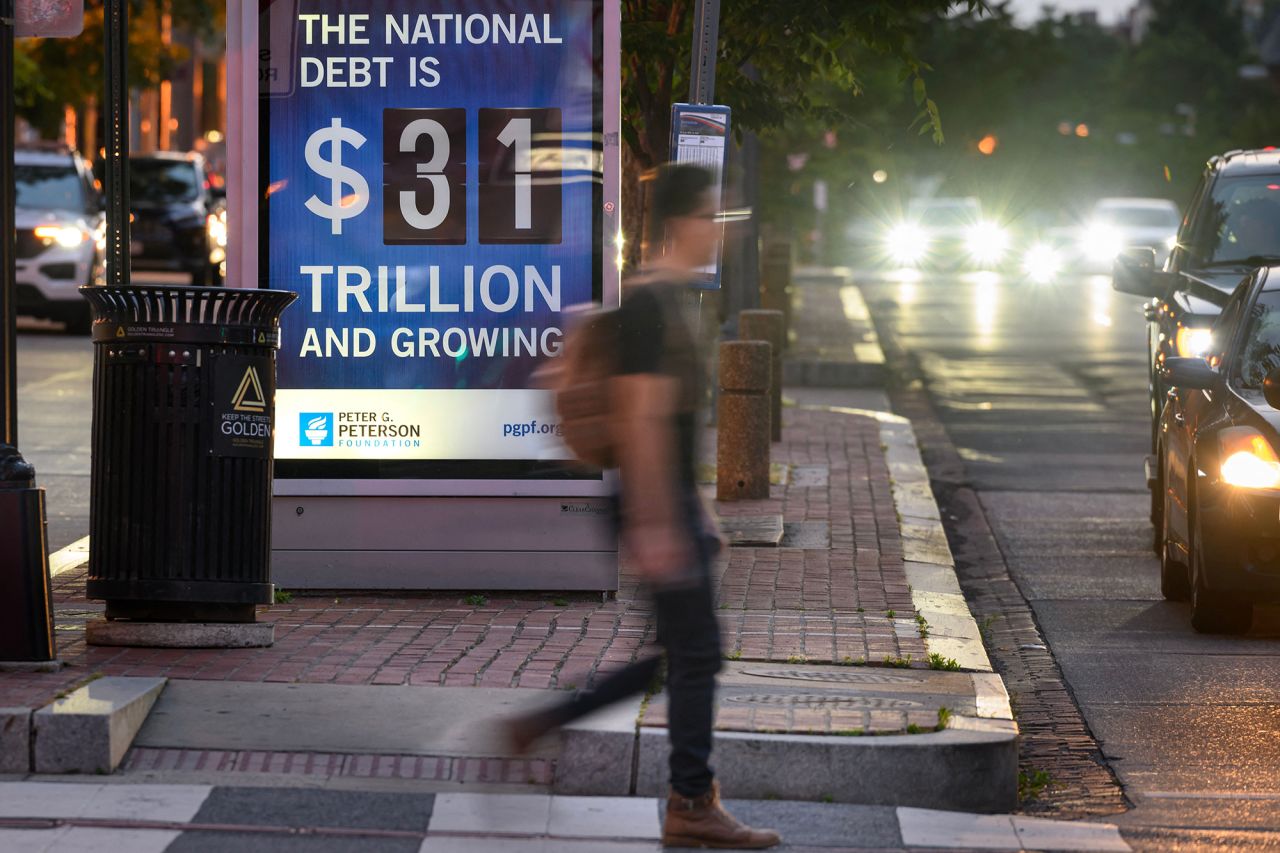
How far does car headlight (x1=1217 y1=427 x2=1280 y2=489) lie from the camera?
9203mm

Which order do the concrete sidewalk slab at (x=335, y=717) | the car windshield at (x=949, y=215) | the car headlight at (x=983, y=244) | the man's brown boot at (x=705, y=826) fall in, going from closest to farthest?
the man's brown boot at (x=705, y=826)
the concrete sidewalk slab at (x=335, y=717)
the car headlight at (x=983, y=244)
the car windshield at (x=949, y=215)

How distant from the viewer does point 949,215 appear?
5103 centimetres

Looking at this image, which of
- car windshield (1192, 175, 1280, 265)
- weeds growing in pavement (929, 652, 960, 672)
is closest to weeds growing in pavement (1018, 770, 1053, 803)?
weeds growing in pavement (929, 652, 960, 672)

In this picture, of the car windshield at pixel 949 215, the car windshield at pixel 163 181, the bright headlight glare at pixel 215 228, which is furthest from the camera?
the car windshield at pixel 949 215

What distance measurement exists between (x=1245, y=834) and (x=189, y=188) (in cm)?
2725

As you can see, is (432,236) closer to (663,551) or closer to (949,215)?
(663,551)

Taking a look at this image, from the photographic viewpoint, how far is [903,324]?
32.4 m

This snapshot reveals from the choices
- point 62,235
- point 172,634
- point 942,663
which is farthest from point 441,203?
point 62,235

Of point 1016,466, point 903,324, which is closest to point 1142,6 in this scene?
point 903,324

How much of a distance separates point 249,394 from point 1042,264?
131ft

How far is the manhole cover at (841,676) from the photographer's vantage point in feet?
24.7

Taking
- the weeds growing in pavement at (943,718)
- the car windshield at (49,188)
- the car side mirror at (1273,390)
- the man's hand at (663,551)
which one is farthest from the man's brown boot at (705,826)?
the car windshield at (49,188)

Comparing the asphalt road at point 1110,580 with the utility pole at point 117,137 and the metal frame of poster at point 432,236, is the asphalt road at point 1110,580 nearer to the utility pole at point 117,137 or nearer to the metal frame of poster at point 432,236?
the metal frame of poster at point 432,236

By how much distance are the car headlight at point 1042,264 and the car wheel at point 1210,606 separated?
34197 mm
